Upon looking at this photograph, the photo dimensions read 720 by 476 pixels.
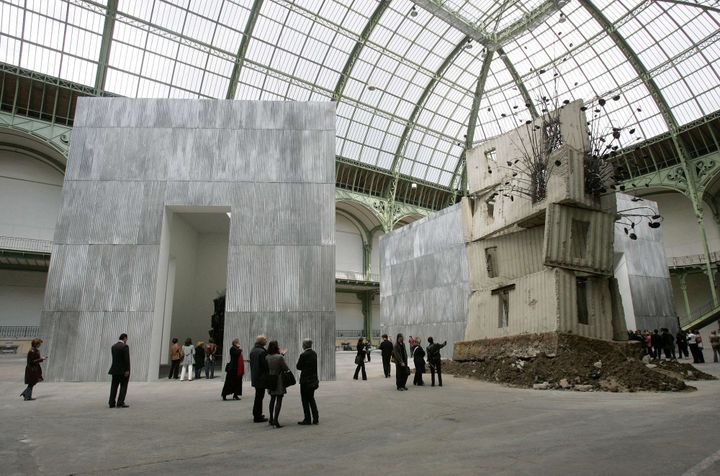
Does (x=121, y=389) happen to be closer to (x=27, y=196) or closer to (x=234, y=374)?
(x=234, y=374)

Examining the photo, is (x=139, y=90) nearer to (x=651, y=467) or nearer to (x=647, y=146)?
(x=651, y=467)

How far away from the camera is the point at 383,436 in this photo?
6.30 meters

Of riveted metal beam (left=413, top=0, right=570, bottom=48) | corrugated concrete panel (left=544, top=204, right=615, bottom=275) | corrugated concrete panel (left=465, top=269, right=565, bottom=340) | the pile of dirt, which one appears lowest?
the pile of dirt

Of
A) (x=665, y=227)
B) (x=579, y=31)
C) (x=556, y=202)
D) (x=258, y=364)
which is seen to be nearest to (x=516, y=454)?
(x=258, y=364)

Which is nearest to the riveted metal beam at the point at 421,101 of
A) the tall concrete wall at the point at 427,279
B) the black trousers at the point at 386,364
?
the tall concrete wall at the point at 427,279

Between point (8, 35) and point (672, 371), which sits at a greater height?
point (8, 35)

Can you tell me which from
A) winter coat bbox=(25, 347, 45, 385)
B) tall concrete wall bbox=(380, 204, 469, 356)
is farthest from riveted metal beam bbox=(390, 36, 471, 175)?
winter coat bbox=(25, 347, 45, 385)

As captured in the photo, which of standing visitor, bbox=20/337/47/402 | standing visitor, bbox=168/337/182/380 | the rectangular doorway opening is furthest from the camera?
the rectangular doorway opening

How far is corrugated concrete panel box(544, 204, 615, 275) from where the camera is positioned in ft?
43.8

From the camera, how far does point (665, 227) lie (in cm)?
4088

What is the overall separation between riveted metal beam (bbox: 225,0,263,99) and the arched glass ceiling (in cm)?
8

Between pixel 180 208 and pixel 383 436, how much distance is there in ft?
42.6

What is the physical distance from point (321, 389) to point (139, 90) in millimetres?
29165

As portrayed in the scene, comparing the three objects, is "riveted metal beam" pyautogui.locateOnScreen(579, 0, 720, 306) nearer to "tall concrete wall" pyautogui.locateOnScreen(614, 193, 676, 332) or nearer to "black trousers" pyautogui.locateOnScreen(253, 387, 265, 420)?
"tall concrete wall" pyautogui.locateOnScreen(614, 193, 676, 332)
